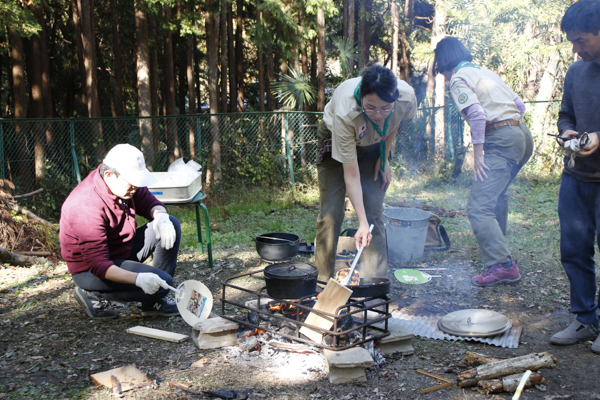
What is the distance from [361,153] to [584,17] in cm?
170

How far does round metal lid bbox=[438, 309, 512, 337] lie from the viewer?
3.01 meters

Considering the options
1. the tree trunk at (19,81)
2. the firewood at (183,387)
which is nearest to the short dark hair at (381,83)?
the firewood at (183,387)

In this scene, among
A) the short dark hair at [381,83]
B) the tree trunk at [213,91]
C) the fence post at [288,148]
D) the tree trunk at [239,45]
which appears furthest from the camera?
the tree trunk at [239,45]

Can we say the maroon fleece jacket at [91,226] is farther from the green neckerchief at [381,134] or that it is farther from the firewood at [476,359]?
the firewood at [476,359]

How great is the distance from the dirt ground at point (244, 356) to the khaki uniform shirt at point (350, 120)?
1.42 metres

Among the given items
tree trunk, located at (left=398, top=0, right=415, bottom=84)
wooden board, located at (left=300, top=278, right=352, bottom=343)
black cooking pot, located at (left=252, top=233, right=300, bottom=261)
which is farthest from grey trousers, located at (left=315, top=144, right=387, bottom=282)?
tree trunk, located at (left=398, top=0, right=415, bottom=84)

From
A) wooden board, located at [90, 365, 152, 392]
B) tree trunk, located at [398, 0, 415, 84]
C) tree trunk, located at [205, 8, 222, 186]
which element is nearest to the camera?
wooden board, located at [90, 365, 152, 392]

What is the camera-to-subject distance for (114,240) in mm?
3371

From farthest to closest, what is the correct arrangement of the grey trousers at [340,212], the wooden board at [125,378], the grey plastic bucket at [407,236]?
1. the grey plastic bucket at [407,236]
2. the grey trousers at [340,212]
3. the wooden board at [125,378]

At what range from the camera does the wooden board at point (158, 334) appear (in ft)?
10.0

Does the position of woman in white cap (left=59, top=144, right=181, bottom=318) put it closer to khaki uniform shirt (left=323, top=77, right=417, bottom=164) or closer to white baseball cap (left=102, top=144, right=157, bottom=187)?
white baseball cap (left=102, top=144, right=157, bottom=187)

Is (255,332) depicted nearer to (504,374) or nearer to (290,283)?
(290,283)

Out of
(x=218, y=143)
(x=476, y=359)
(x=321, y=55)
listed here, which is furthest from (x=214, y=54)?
(x=476, y=359)

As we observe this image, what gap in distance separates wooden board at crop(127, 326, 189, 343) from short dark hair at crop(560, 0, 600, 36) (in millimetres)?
3219
